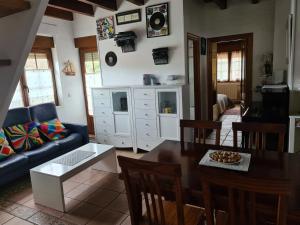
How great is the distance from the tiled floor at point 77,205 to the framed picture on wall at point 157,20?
2.44 meters

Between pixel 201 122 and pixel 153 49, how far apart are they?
2085mm

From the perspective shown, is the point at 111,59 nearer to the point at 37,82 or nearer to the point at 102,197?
the point at 37,82

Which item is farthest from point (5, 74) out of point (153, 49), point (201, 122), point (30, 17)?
point (153, 49)

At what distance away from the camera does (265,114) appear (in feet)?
11.0

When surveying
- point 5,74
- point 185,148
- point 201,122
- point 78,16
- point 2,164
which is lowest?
point 2,164

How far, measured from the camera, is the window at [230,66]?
8.70 meters

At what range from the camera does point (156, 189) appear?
51.6 inches

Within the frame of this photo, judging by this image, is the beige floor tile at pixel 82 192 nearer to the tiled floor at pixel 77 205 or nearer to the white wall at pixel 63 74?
the tiled floor at pixel 77 205

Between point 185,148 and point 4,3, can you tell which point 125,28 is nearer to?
point 185,148

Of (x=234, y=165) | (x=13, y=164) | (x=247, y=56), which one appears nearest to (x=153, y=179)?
(x=234, y=165)

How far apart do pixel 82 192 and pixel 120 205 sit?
625 millimetres

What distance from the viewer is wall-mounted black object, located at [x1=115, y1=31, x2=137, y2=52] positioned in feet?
13.2

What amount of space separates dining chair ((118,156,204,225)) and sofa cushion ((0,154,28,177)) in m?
2.10

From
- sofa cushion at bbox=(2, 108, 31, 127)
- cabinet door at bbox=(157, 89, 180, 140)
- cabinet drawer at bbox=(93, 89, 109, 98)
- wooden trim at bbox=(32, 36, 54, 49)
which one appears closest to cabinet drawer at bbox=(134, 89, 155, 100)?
cabinet door at bbox=(157, 89, 180, 140)
